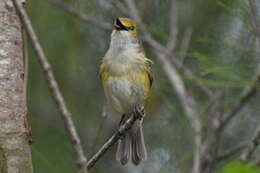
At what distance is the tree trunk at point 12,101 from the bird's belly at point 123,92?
143 centimetres

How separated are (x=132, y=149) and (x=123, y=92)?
2.13 feet

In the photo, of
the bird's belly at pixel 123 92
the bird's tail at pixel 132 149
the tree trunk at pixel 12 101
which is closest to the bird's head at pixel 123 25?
the bird's belly at pixel 123 92

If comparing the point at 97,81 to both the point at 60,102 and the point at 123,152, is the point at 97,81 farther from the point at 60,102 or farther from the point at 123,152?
the point at 60,102

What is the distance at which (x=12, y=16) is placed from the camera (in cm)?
270

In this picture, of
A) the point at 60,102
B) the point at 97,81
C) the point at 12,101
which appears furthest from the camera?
the point at 97,81

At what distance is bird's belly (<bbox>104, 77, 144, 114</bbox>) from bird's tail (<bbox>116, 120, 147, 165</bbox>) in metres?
0.35

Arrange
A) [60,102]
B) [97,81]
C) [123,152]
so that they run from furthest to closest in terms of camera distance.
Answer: [97,81] → [123,152] → [60,102]

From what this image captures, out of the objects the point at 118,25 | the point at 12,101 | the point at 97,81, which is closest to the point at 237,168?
the point at 12,101

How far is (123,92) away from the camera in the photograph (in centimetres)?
402

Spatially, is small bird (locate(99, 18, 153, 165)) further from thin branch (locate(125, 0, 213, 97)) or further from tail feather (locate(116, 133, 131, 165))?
thin branch (locate(125, 0, 213, 97))

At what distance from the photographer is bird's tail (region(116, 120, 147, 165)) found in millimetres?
4332

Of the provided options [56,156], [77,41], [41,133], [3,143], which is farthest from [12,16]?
[77,41]

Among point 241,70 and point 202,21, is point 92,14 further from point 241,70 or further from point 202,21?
point 241,70

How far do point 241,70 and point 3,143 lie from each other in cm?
171
